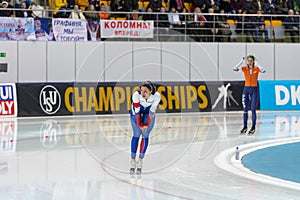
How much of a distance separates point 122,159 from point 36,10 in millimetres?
11636

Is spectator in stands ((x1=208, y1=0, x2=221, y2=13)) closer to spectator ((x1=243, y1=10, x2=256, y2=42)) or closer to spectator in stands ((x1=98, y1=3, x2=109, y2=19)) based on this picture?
spectator ((x1=243, y1=10, x2=256, y2=42))

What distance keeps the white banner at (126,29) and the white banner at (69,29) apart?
674 mm

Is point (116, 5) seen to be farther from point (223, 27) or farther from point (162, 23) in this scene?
point (223, 27)

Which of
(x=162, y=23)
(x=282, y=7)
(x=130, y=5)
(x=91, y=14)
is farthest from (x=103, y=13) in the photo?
(x=282, y=7)

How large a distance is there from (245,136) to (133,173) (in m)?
6.32

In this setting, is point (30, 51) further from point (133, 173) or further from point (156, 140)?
point (133, 173)

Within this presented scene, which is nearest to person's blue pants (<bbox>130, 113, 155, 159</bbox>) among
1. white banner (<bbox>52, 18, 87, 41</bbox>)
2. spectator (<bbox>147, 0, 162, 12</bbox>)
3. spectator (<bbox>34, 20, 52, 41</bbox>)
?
spectator (<bbox>34, 20, 52, 41</bbox>)

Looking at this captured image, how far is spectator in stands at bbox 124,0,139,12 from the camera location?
2471cm

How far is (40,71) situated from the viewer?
2386 centimetres

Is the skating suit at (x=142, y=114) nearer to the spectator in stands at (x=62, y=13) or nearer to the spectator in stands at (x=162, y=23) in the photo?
the spectator in stands at (x=62, y=13)

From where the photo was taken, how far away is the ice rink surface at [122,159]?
9.02 metres

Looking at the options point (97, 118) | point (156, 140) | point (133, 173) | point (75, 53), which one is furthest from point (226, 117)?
point (133, 173)

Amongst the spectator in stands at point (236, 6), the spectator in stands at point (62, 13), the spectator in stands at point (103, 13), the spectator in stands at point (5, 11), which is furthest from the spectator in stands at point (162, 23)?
the spectator in stands at point (5, 11)

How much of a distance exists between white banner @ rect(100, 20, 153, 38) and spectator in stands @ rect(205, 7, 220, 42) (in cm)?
229
